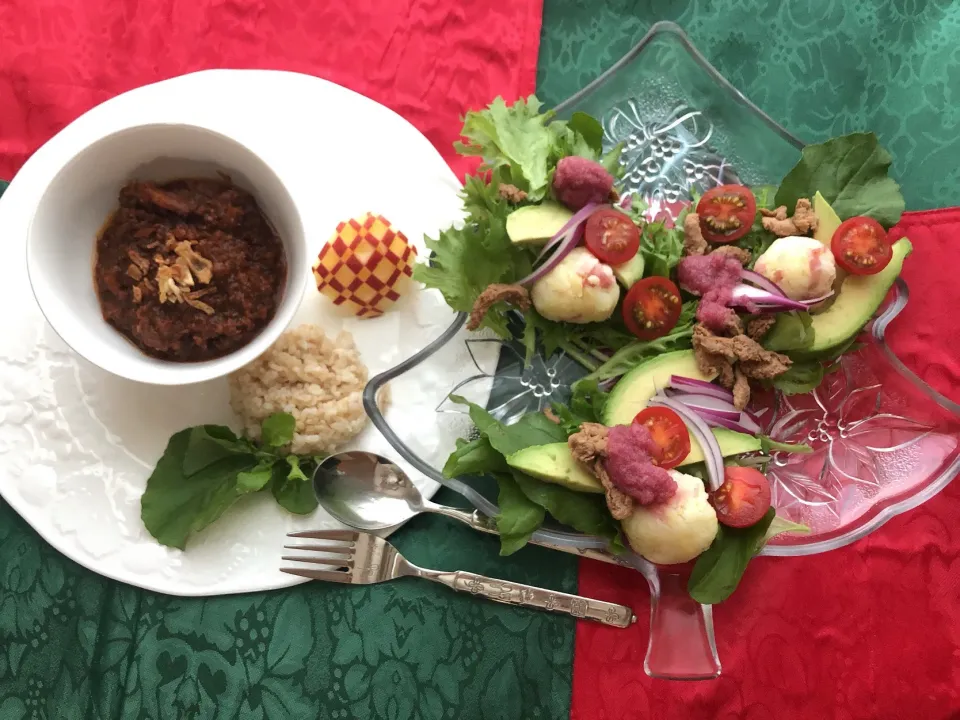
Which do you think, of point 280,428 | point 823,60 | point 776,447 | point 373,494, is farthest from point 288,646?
point 823,60

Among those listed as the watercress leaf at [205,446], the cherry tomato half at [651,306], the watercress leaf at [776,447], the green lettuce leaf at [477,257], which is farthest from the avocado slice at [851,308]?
the watercress leaf at [205,446]

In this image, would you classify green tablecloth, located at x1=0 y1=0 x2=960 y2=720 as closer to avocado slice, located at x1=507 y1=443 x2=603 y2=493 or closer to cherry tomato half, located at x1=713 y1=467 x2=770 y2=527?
avocado slice, located at x1=507 y1=443 x2=603 y2=493

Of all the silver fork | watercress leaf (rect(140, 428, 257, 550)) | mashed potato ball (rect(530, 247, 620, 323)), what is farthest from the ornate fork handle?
mashed potato ball (rect(530, 247, 620, 323))

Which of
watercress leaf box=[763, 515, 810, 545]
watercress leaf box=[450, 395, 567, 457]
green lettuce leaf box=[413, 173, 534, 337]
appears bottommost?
watercress leaf box=[763, 515, 810, 545]

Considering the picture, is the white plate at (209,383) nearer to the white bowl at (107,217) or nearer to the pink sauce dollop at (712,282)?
the white bowl at (107,217)

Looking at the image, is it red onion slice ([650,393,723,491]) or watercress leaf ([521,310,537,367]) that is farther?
watercress leaf ([521,310,537,367])

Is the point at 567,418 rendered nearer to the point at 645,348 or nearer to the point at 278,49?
the point at 645,348

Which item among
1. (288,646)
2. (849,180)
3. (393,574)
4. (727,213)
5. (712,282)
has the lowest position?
(288,646)

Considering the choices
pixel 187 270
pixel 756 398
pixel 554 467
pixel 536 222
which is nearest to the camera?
pixel 187 270
